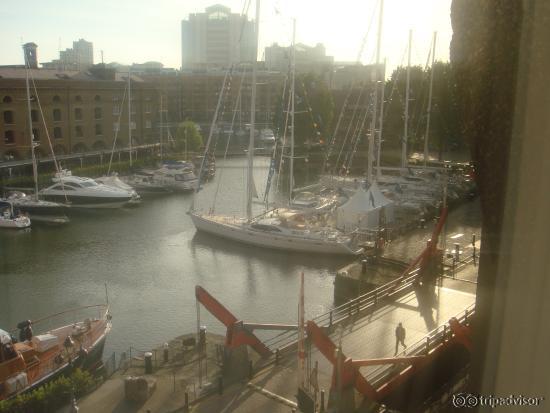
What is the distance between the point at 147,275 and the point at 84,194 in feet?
24.8

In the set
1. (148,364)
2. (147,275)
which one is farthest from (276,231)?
(148,364)

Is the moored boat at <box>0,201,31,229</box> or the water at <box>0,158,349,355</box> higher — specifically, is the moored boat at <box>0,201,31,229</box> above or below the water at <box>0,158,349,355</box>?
above

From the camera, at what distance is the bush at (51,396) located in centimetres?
631

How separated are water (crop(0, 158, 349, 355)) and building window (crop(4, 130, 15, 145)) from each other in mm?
8330

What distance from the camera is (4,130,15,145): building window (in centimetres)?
2380

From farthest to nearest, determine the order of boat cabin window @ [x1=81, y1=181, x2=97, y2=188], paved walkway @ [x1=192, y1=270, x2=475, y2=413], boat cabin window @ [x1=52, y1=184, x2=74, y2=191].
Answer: boat cabin window @ [x1=81, y1=181, x2=97, y2=188], boat cabin window @ [x1=52, y1=184, x2=74, y2=191], paved walkway @ [x1=192, y1=270, x2=475, y2=413]

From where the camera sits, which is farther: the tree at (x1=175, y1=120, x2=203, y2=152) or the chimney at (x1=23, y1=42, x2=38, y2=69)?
the tree at (x1=175, y1=120, x2=203, y2=152)

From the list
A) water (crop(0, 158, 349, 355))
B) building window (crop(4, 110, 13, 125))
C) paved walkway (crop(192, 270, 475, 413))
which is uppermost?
building window (crop(4, 110, 13, 125))

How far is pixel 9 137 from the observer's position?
944 inches

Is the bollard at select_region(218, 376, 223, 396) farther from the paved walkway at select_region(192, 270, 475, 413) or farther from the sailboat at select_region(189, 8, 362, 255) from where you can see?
the sailboat at select_region(189, 8, 362, 255)

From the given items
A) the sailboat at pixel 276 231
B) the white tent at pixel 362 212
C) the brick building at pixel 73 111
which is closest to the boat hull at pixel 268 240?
the sailboat at pixel 276 231

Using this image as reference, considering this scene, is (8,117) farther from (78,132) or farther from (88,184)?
(88,184)

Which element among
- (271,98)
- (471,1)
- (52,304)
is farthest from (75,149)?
(471,1)

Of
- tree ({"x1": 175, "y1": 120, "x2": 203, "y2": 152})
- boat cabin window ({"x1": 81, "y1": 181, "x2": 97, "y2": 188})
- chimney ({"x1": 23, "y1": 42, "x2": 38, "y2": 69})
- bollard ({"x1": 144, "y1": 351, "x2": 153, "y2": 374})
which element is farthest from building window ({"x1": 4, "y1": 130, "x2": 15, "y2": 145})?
bollard ({"x1": 144, "y1": 351, "x2": 153, "y2": 374})
